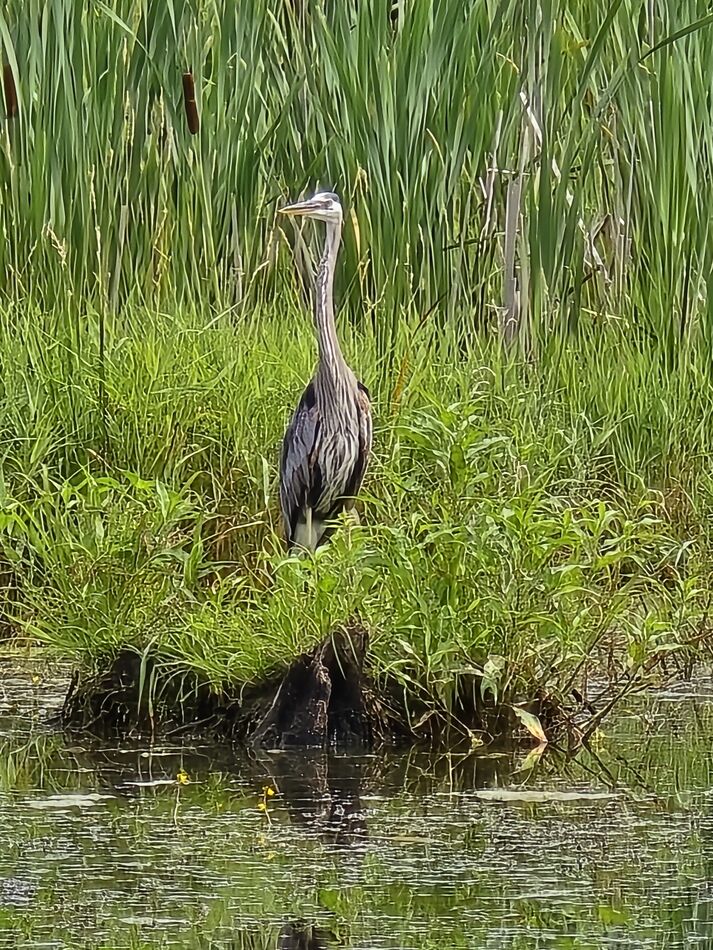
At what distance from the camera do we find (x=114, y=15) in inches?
257

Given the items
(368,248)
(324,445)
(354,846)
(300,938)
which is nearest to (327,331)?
(324,445)

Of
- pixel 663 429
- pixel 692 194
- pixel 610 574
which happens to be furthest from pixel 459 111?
pixel 610 574

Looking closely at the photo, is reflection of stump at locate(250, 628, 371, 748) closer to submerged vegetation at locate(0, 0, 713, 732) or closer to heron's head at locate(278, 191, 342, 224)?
submerged vegetation at locate(0, 0, 713, 732)

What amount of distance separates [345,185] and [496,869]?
3474 mm

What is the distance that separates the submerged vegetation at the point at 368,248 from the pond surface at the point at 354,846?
3.21ft

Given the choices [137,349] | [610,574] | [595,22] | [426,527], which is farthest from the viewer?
[595,22]

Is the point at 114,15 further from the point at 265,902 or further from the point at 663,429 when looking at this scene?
the point at 265,902

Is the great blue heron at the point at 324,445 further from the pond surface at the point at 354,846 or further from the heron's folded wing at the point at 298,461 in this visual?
the pond surface at the point at 354,846

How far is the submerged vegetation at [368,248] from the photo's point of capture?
19.6 ft

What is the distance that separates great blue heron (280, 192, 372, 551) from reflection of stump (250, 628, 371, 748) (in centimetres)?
87

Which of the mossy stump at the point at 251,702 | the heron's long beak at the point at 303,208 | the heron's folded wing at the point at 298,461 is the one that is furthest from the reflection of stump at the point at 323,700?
the heron's long beak at the point at 303,208

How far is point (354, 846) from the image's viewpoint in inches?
155

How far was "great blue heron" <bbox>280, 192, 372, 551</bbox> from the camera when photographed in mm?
5676

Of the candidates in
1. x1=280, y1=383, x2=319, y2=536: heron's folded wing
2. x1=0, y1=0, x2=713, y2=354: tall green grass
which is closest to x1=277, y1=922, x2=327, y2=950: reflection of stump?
x1=280, y1=383, x2=319, y2=536: heron's folded wing
